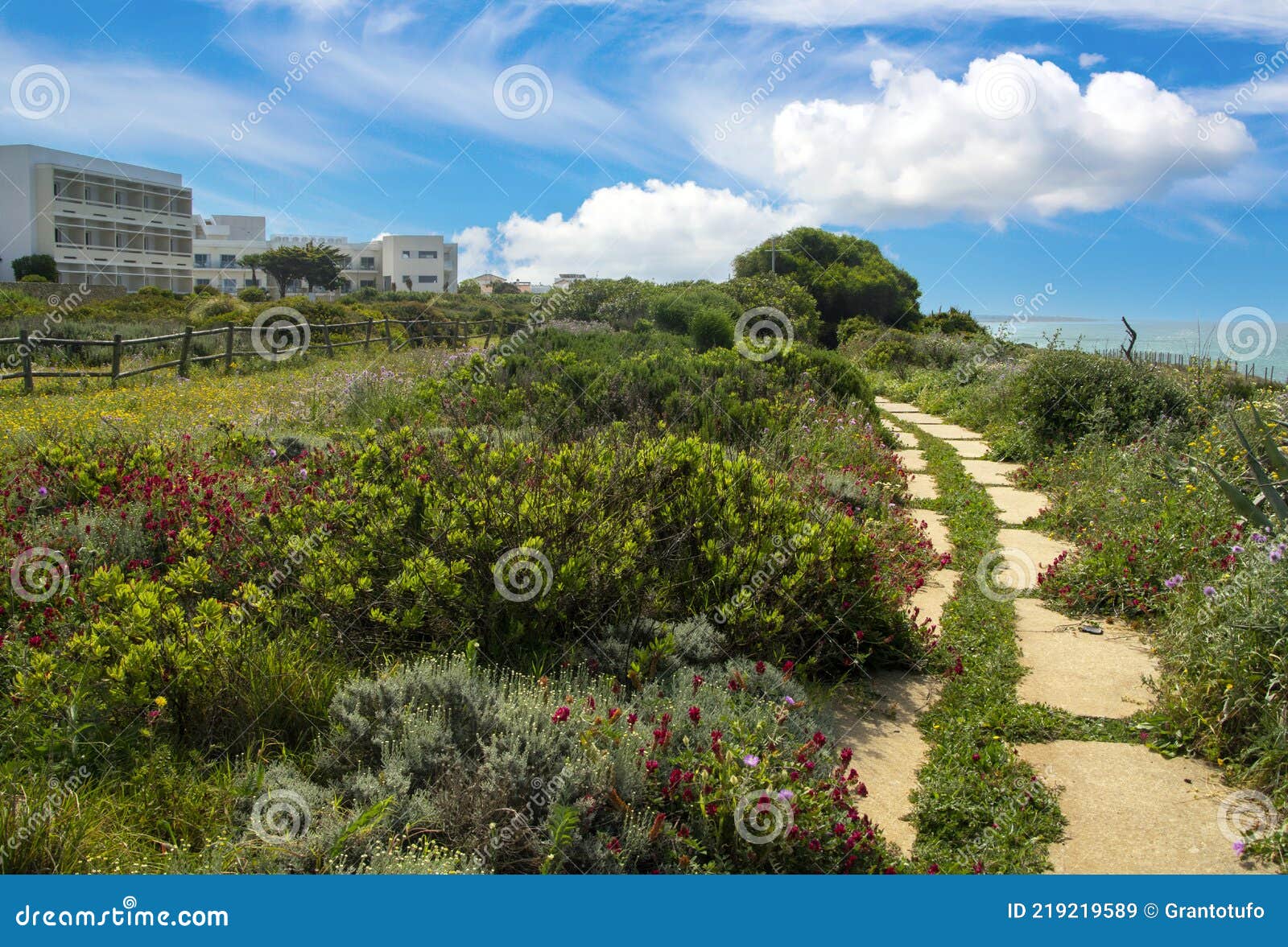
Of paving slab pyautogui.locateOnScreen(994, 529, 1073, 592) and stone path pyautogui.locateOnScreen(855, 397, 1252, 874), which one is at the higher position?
paving slab pyautogui.locateOnScreen(994, 529, 1073, 592)

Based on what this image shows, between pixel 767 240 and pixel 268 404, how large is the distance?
1266 inches

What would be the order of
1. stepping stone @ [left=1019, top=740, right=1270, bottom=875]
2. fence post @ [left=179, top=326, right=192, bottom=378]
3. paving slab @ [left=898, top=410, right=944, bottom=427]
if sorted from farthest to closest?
fence post @ [left=179, top=326, right=192, bottom=378]
paving slab @ [left=898, top=410, right=944, bottom=427]
stepping stone @ [left=1019, top=740, right=1270, bottom=875]

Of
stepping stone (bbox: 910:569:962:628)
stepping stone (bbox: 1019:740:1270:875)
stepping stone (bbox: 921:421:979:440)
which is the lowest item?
stepping stone (bbox: 1019:740:1270:875)

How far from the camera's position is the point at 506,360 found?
8.68 m

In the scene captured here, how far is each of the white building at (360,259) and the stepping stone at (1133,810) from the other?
68189mm

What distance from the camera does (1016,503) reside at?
7.65 meters
